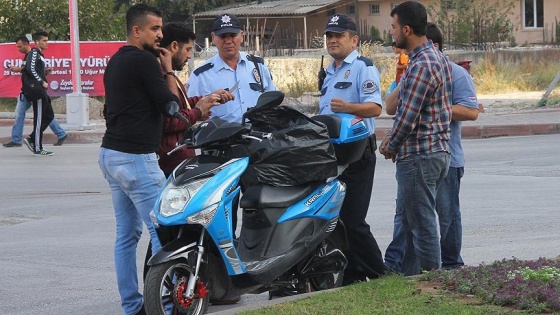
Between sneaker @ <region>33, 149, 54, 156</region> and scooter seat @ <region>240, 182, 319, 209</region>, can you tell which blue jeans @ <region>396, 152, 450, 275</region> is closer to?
scooter seat @ <region>240, 182, 319, 209</region>

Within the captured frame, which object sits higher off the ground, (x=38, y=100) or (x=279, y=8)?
(x=279, y=8)

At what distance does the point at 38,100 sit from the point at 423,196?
1215 centimetres

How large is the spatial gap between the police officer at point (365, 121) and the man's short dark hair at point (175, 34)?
1.04m

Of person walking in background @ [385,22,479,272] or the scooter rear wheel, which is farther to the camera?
person walking in background @ [385,22,479,272]

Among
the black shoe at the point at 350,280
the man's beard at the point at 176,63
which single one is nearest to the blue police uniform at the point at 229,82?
the man's beard at the point at 176,63

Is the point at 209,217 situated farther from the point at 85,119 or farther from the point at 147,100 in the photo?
the point at 85,119

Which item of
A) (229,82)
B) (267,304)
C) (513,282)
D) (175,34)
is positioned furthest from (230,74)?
(513,282)

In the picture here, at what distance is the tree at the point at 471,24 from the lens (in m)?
36.7

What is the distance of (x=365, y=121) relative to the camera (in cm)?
758

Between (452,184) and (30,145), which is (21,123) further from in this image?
(452,184)

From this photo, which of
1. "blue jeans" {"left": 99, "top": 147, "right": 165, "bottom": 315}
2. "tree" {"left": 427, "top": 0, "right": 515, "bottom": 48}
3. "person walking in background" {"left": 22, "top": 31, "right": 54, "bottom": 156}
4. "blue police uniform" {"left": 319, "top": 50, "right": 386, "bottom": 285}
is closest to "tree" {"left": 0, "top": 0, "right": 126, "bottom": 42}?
"person walking in background" {"left": 22, "top": 31, "right": 54, "bottom": 156}

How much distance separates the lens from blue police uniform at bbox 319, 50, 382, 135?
7.59 metres

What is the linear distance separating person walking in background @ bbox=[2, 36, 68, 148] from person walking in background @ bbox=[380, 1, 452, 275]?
12.6 metres

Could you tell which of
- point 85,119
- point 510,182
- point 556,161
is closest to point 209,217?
point 510,182
